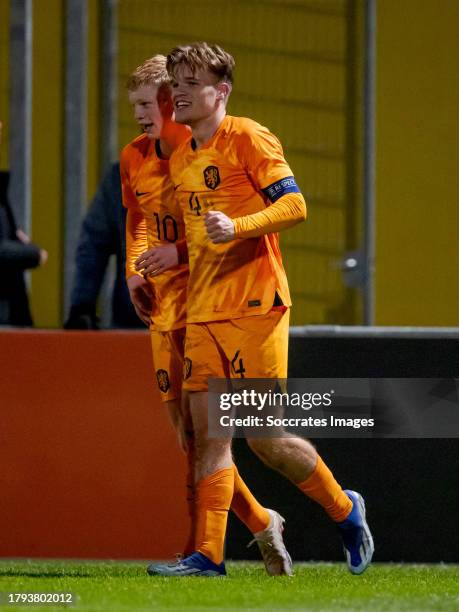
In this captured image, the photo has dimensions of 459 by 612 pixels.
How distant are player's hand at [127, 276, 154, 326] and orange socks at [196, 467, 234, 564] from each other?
767 mm

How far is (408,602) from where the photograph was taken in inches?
210

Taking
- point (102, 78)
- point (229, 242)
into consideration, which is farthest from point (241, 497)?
point (102, 78)

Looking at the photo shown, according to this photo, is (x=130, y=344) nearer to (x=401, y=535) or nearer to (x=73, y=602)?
(x=401, y=535)

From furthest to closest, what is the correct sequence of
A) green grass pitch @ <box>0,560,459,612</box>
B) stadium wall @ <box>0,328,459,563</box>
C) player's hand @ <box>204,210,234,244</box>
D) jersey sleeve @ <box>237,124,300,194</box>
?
stadium wall @ <box>0,328,459,563</box>, jersey sleeve @ <box>237,124,300,194</box>, player's hand @ <box>204,210,234,244</box>, green grass pitch @ <box>0,560,459,612</box>

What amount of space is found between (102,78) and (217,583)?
10.9ft

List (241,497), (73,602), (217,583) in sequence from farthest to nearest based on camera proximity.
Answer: (241,497), (217,583), (73,602)

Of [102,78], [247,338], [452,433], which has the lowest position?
[452,433]

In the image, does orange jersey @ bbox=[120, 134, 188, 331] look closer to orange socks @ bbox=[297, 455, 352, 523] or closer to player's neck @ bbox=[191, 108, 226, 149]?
player's neck @ bbox=[191, 108, 226, 149]

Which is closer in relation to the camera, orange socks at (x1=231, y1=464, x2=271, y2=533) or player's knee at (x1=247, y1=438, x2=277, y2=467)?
player's knee at (x1=247, y1=438, x2=277, y2=467)

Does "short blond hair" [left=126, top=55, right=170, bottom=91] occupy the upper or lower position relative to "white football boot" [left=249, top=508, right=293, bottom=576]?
upper

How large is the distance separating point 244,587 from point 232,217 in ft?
4.27

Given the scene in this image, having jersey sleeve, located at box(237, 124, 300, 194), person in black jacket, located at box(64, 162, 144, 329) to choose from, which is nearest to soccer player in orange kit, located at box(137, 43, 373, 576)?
jersey sleeve, located at box(237, 124, 300, 194)

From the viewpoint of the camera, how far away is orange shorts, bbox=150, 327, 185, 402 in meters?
6.30

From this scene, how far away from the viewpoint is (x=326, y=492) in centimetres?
611
